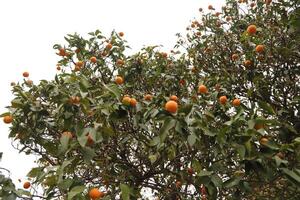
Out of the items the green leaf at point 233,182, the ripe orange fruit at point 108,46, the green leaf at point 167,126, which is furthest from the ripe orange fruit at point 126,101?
the ripe orange fruit at point 108,46

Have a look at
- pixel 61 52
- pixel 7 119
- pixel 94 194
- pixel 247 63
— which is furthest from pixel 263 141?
pixel 61 52

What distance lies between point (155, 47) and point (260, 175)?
2.83 meters

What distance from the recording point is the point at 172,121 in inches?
85.4

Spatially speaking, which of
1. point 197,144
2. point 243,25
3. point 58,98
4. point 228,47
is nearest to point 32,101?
point 58,98

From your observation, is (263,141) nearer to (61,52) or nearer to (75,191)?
(75,191)

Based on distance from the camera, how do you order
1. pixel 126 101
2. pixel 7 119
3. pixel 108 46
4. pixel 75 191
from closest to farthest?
pixel 75 191, pixel 126 101, pixel 7 119, pixel 108 46

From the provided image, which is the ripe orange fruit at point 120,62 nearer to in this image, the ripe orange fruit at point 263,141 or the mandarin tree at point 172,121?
the mandarin tree at point 172,121

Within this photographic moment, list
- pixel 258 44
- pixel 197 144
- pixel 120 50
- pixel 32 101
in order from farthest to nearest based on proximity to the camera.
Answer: pixel 120 50, pixel 258 44, pixel 32 101, pixel 197 144

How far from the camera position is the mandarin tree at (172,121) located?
224cm

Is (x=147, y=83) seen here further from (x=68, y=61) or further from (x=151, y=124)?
(x=151, y=124)

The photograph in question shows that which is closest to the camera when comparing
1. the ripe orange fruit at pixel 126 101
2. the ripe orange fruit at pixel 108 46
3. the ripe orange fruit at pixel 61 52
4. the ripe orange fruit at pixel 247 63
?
the ripe orange fruit at pixel 126 101

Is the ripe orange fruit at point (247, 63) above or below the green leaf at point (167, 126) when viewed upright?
above

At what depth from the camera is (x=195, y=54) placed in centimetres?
512

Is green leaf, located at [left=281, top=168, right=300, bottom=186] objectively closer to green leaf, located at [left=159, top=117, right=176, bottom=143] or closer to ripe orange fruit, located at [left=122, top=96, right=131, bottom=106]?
green leaf, located at [left=159, top=117, right=176, bottom=143]
